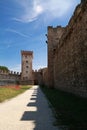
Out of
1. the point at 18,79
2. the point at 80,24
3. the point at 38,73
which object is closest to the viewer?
the point at 80,24

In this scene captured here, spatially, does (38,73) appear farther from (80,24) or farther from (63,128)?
(63,128)

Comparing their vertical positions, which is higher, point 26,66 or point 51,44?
point 26,66

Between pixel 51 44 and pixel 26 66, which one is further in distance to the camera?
pixel 26 66

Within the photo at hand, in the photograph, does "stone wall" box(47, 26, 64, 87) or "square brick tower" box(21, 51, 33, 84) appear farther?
"square brick tower" box(21, 51, 33, 84)

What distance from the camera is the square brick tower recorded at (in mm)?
73312

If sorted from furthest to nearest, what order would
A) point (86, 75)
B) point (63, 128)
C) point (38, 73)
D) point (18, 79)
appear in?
point (38, 73) < point (18, 79) < point (86, 75) < point (63, 128)

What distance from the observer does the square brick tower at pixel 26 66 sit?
73.3 m

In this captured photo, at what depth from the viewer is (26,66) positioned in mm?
76812

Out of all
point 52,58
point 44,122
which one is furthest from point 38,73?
point 44,122

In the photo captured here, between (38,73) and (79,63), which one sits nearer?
(79,63)

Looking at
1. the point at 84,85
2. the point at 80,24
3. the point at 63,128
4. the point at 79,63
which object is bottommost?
the point at 63,128

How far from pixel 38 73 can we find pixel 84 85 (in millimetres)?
66309

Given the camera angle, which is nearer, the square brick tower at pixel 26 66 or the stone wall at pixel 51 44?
the stone wall at pixel 51 44

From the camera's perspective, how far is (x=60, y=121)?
21.3 feet
